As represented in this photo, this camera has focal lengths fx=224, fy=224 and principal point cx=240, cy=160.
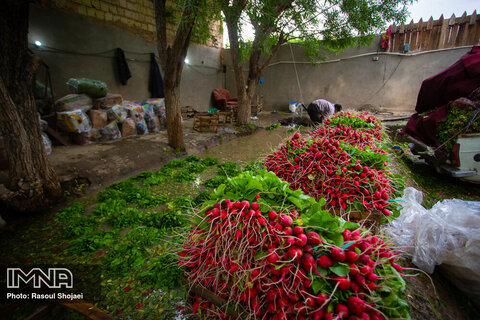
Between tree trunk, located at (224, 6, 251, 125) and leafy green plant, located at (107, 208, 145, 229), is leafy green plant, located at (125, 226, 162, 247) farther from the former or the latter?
tree trunk, located at (224, 6, 251, 125)

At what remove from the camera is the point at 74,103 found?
656cm

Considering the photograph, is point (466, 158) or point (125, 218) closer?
point (125, 218)

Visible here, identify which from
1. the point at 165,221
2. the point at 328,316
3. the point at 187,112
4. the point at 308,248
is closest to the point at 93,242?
the point at 165,221

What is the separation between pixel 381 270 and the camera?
4.51 ft

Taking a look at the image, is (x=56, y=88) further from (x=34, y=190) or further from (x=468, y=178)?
(x=468, y=178)

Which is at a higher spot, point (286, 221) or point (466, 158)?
point (286, 221)

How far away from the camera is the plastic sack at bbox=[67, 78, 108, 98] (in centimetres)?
695

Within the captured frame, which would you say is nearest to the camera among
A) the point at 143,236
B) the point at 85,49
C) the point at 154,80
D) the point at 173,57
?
the point at 143,236

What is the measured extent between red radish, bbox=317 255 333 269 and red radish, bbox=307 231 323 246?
0.28 feet

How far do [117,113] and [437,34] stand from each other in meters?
14.9

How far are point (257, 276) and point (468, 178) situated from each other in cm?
497

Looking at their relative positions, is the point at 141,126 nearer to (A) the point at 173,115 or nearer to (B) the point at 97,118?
(B) the point at 97,118

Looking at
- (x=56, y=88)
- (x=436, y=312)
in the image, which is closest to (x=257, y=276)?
(x=436, y=312)

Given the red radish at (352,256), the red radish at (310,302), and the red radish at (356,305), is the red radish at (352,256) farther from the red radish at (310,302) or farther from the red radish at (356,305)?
the red radish at (310,302)
